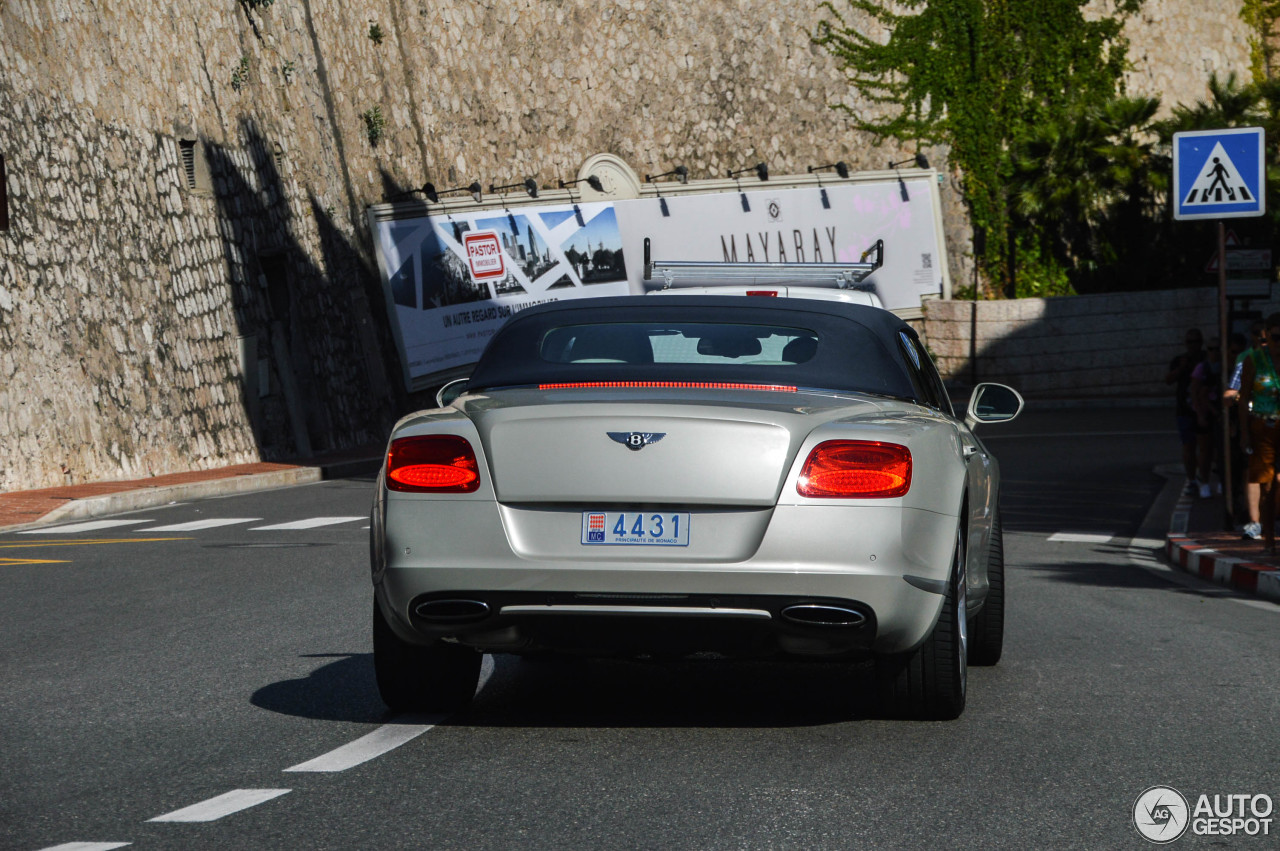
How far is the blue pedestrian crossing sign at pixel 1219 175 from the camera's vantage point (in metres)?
14.0

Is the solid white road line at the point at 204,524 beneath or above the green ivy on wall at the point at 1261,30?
beneath

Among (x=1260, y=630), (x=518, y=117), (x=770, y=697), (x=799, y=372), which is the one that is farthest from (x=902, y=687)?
(x=518, y=117)

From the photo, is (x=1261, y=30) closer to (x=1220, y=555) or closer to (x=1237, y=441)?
(x=1237, y=441)

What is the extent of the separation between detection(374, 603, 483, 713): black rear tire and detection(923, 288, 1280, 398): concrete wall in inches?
1270

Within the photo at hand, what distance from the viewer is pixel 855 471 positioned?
523 cm

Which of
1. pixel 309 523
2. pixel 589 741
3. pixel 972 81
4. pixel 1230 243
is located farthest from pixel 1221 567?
pixel 972 81

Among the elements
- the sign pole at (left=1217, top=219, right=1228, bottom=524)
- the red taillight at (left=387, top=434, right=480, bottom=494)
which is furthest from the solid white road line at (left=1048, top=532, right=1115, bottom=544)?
the red taillight at (left=387, top=434, right=480, bottom=494)

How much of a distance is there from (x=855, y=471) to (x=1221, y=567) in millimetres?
7585

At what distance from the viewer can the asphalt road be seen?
4410 mm

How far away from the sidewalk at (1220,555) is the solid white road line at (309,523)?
7216 mm

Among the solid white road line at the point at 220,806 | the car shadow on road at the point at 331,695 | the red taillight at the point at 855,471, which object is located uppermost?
the red taillight at the point at 855,471

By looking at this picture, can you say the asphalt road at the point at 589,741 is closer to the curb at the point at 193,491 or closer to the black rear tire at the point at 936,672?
the black rear tire at the point at 936,672

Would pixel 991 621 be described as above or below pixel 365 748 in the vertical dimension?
below

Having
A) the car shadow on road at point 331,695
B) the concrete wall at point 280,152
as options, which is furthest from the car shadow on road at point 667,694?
the concrete wall at point 280,152
